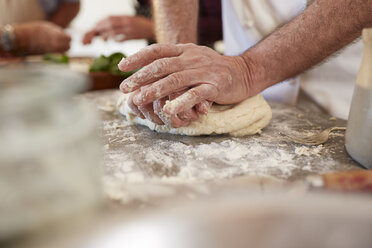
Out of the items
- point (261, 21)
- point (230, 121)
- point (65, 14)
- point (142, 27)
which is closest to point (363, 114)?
point (230, 121)

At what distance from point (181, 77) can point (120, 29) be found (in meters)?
2.15

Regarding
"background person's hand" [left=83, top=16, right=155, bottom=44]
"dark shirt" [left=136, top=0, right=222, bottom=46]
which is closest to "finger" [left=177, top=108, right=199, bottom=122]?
"dark shirt" [left=136, top=0, right=222, bottom=46]

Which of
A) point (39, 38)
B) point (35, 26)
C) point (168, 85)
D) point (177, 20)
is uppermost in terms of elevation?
point (177, 20)

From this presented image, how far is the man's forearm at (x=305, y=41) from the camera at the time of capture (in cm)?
120

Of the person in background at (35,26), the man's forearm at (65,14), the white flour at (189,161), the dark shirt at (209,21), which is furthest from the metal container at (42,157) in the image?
the man's forearm at (65,14)

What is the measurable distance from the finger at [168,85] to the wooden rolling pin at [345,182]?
Result: 0.58 m

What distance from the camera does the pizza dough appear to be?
122 centimetres

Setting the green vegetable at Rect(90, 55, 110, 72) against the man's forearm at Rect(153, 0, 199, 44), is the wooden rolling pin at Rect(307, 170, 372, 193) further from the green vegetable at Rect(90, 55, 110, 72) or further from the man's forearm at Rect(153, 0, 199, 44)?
the green vegetable at Rect(90, 55, 110, 72)

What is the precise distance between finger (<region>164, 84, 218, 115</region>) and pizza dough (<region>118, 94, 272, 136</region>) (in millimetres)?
100

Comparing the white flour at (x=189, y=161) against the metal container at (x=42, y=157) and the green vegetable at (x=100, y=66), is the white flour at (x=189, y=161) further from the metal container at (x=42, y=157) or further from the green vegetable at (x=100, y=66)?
the green vegetable at (x=100, y=66)

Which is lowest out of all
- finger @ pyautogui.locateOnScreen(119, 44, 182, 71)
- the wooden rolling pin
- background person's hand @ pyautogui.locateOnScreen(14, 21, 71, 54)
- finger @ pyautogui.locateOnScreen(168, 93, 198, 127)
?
background person's hand @ pyautogui.locateOnScreen(14, 21, 71, 54)

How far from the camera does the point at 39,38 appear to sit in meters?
3.16

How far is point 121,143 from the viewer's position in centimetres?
118

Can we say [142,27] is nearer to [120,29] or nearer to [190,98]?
[120,29]
